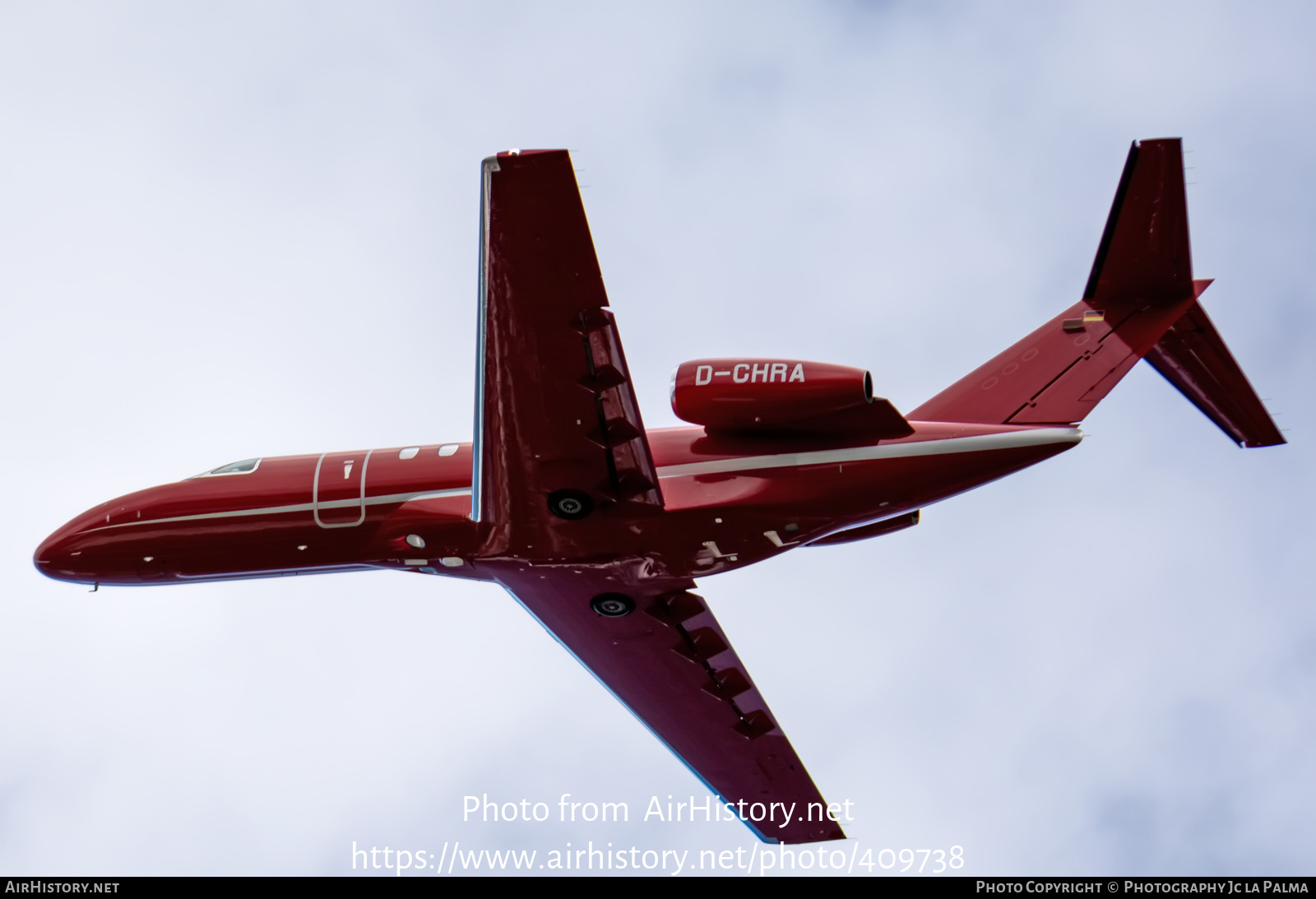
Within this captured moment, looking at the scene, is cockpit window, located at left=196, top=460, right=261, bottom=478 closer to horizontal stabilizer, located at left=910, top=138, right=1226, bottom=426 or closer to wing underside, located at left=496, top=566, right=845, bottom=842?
wing underside, located at left=496, top=566, right=845, bottom=842

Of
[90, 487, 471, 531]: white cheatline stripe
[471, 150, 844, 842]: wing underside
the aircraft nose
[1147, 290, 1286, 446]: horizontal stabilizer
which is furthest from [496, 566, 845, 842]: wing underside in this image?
[1147, 290, 1286, 446]: horizontal stabilizer

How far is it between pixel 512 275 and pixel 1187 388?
28.8ft

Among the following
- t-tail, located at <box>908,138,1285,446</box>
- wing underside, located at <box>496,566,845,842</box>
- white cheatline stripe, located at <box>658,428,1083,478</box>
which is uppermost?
t-tail, located at <box>908,138,1285,446</box>

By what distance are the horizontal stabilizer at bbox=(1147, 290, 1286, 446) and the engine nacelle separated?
380 cm

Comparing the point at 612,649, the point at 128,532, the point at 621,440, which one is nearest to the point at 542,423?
the point at 621,440

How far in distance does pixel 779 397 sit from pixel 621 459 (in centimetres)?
196

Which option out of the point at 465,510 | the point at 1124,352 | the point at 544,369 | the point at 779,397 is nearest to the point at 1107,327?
the point at 1124,352

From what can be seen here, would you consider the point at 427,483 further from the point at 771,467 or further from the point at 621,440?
the point at 771,467

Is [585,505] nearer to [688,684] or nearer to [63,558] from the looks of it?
[688,684]

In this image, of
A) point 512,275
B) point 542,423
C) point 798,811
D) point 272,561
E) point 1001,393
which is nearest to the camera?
point 512,275

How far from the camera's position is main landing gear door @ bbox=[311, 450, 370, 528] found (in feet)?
61.7

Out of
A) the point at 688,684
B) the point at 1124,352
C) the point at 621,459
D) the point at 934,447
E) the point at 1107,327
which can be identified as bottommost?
the point at 688,684

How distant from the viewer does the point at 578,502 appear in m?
17.2

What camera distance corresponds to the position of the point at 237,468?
65.1 feet
